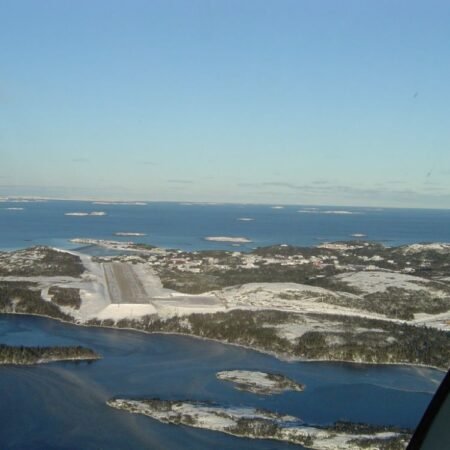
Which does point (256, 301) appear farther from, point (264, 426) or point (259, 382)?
point (264, 426)

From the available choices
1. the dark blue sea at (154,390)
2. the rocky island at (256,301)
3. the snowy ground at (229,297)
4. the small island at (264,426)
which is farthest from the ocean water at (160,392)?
the snowy ground at (229,297)

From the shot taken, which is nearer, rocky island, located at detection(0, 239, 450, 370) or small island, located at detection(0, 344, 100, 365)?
small island, located at detection(0, 344, 100, 365)

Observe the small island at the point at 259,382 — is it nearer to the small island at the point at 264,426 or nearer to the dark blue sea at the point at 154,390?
the dark blue sea at the point at 154,390

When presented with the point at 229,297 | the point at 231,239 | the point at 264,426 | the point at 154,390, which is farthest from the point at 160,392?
the point at 231,239

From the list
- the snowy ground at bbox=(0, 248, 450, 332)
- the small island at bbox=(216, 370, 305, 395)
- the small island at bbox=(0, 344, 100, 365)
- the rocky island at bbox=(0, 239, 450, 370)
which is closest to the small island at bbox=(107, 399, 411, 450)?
the small island at bbox=(216, 370, 305, 395)

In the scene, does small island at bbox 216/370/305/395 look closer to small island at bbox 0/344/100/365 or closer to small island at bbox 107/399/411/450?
small island at bbox 107/399/411/450

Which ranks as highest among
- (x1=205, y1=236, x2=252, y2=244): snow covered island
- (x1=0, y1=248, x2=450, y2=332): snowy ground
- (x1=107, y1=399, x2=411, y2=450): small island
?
(x1=205, y1=236, x2=252, y2=244): snow covered island

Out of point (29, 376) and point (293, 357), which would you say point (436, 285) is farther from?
point (29, 376)
